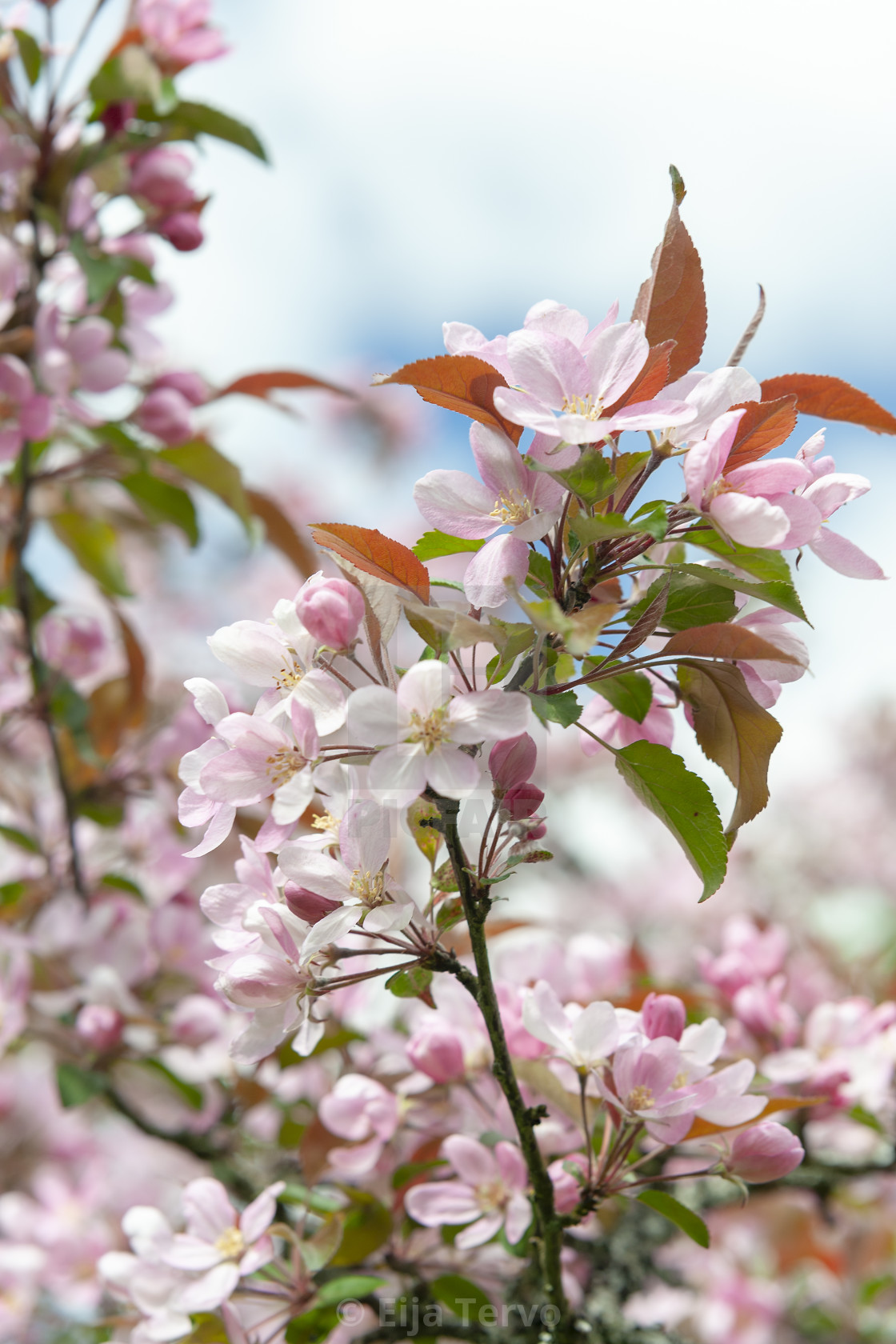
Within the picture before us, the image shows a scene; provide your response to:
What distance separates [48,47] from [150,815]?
1.14 metres

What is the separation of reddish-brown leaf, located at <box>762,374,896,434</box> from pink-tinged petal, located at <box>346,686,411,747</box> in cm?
34

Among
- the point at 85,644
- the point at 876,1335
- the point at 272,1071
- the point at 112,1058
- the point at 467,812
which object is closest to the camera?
the point at 467,812

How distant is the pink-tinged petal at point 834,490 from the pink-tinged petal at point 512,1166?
0.55m

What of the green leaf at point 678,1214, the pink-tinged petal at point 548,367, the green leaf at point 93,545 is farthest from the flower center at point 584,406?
the green leaf at point 93,545

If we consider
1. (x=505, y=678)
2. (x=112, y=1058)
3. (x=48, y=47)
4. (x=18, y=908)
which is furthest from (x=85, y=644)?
(x=505, y=678)

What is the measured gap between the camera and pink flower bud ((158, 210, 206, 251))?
1382 millimetres

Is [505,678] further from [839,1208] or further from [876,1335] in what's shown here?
[876,1335]

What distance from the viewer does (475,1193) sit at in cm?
84

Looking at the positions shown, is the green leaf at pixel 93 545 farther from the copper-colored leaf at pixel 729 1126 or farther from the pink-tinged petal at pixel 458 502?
the copper-colored leaf at pixel 729 1126

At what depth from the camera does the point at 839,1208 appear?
6.22 feet

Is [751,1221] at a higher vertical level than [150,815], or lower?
lower

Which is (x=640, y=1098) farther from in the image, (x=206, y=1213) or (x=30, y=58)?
(x=30, y=58)

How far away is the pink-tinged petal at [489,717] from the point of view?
22.2 inches

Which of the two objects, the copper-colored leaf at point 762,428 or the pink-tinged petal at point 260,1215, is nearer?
the copper-colored leaf at point 762,428
